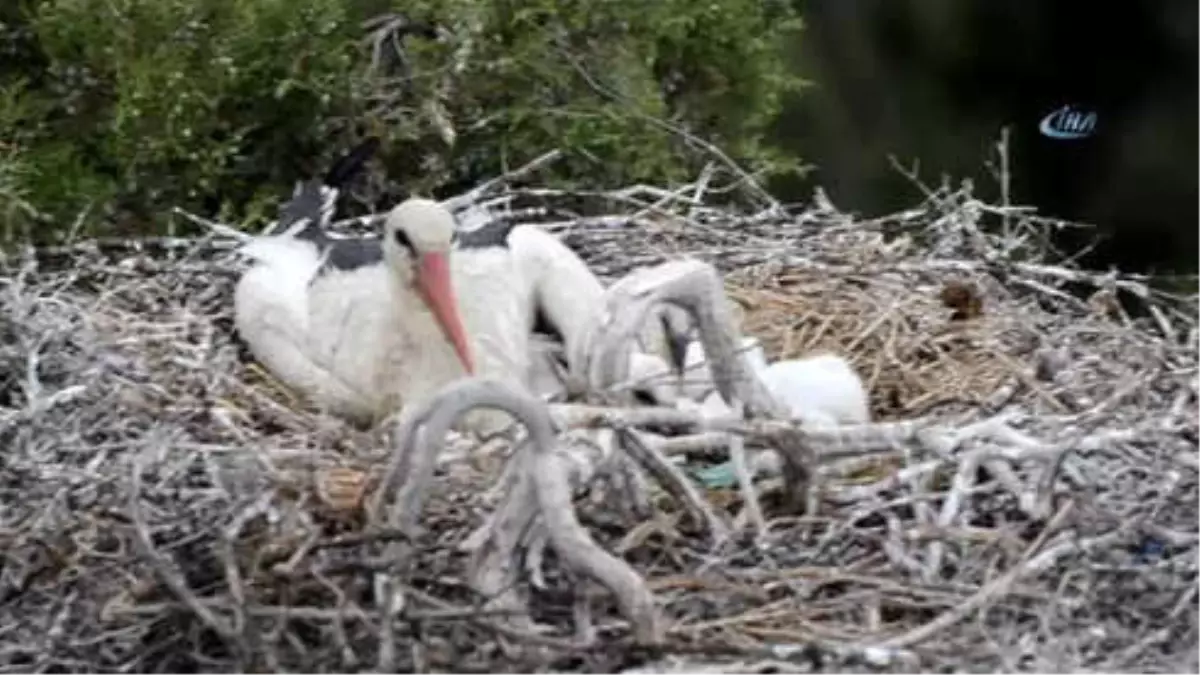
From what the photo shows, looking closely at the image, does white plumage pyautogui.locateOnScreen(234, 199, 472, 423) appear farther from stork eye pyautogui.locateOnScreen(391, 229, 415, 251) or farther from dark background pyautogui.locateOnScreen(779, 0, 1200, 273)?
dark background pyautogui.locateOnScreen(779, 0, 1200, 273)

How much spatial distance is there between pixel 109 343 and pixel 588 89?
1.43 metres

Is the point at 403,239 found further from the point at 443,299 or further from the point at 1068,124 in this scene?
the point at 1068,124

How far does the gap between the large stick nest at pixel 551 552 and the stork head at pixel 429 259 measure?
192 mm

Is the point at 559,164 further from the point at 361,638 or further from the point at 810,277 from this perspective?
the point at 361,638

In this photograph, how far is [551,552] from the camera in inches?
126

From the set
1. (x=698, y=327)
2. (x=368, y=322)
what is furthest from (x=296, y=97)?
(x=698, y=327)

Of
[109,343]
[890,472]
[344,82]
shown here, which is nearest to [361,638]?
[890,472]

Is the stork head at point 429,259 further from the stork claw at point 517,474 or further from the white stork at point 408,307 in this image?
the stork claw at point 517,474

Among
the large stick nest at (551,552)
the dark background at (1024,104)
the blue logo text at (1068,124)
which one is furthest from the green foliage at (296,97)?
the blue logo text at (1068,124)

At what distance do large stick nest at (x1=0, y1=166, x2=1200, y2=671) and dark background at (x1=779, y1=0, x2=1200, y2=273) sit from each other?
273 cm

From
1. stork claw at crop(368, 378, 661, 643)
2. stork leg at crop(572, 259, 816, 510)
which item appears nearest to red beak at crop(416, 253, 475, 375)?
stork leg at crop(572, 259, 816, 510)

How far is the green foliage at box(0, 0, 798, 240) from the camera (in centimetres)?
500

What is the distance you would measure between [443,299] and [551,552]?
25.3 inches

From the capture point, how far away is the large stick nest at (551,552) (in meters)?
3.05
